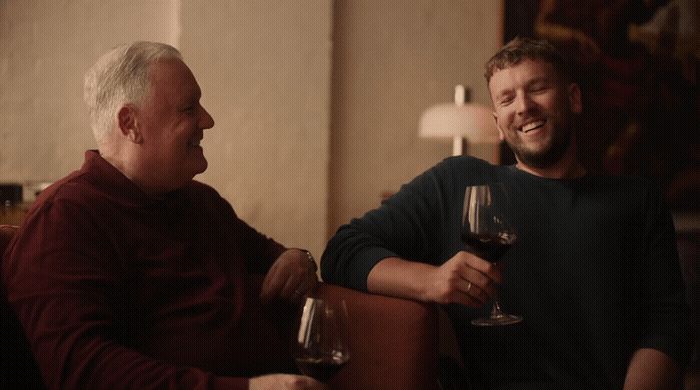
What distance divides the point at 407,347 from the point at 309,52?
6.44 ft

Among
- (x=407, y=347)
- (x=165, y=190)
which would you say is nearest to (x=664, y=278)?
(x=407, y=347)

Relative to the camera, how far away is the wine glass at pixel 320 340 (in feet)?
3.56

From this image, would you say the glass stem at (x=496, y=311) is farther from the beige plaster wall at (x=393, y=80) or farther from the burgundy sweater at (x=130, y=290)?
the beige plaster wall at (x=393, y=80)

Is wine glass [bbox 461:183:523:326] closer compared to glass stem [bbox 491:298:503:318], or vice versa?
wine glass [bbox 461:183:523:326]

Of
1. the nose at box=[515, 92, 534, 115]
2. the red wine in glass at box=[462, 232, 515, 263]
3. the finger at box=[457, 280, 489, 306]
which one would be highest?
the nose at box=[515, 92, 534, 115]

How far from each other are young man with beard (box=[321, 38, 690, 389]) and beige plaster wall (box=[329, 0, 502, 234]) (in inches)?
68.3

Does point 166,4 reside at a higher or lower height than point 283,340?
higher

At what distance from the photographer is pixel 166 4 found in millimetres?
3107

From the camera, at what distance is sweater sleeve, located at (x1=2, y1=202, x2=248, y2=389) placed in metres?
1.14

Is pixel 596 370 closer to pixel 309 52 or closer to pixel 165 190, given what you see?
pixel 165 190

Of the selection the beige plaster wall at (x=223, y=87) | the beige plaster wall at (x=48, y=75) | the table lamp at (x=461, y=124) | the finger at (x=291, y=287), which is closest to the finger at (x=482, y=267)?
the finger at (x=291, y=287)

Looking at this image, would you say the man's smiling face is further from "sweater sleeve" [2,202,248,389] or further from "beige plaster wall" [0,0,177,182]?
"beige plaster wall" [0,0,177,182]

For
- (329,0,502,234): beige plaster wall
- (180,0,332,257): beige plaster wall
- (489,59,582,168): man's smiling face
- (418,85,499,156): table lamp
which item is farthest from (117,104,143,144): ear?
(329,0,502,234): beige plaster wall

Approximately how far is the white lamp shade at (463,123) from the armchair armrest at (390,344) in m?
1.72
